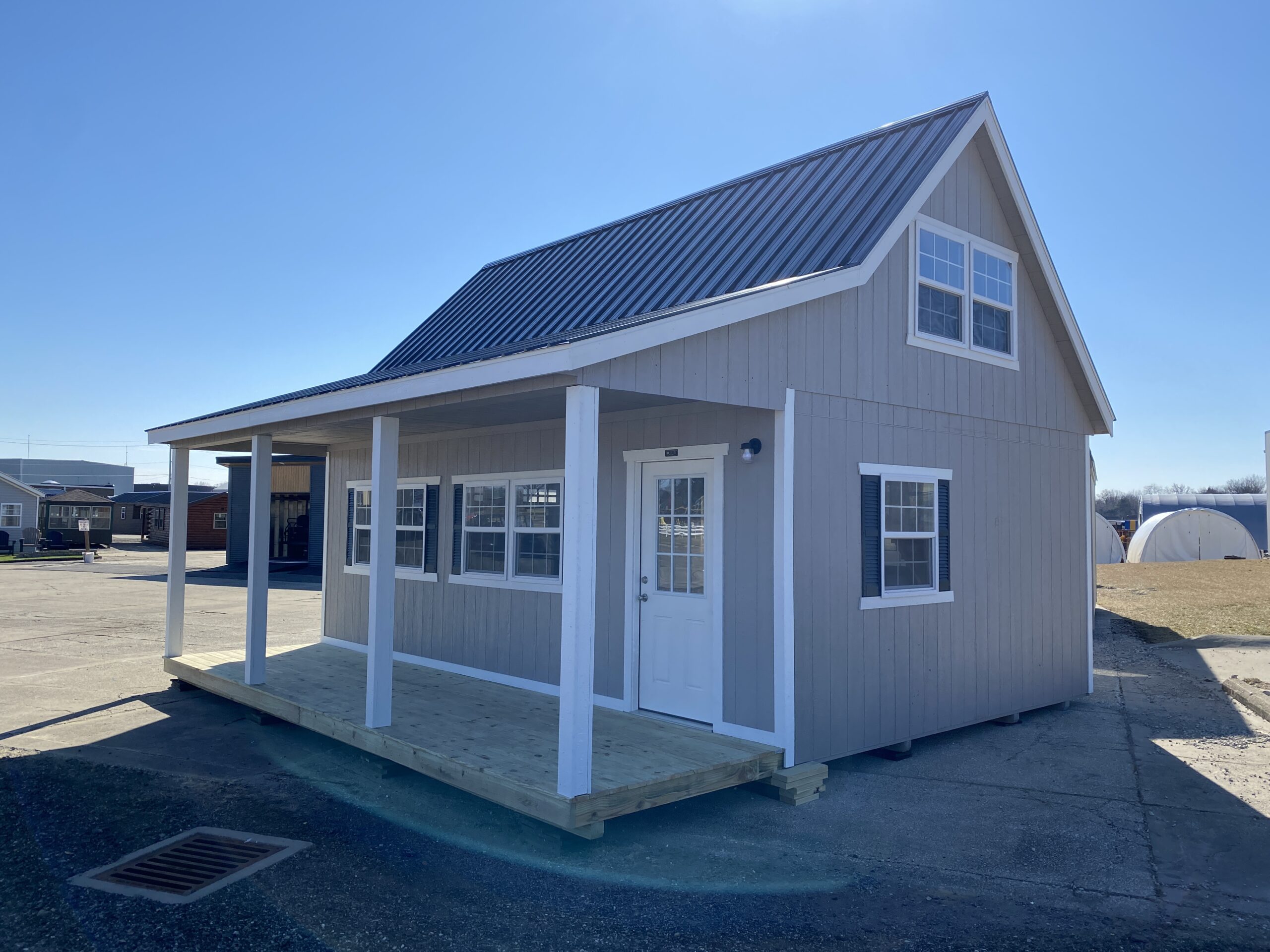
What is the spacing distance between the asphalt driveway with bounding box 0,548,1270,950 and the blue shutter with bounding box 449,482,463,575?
223 cm

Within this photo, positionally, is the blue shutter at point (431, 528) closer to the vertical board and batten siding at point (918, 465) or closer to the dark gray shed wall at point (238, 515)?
the vertical board and batten siding at point (918, 465)

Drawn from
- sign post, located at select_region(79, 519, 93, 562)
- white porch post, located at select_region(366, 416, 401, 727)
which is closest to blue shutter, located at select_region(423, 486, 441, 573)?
white porch post, located at select_region(366, 416, 401, 727)

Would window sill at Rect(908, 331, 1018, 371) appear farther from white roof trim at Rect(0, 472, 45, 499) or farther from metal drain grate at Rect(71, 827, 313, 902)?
white roof trim at Rect(0, 472, 45, 499)

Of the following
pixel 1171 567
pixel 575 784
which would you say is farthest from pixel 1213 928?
pixel 1171 567

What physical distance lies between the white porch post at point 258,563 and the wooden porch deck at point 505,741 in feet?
0.73

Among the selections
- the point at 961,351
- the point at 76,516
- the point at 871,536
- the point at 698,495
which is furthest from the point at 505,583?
the point at 76,516

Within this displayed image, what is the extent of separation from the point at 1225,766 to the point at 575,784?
5721 mm

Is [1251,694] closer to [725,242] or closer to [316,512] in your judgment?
[725,242]

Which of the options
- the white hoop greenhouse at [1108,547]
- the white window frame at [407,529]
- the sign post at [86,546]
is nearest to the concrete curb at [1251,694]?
the white window frame at [407,529]

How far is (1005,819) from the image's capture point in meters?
6.05

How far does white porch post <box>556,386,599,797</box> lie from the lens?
5.11 m

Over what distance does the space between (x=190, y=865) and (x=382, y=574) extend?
2357 millimetres

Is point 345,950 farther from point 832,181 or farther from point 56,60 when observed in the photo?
point 56,60

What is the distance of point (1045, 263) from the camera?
9.18 m
